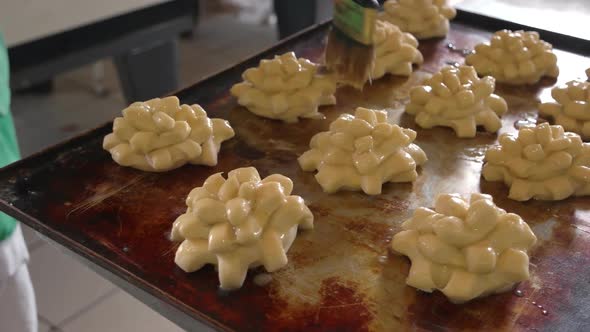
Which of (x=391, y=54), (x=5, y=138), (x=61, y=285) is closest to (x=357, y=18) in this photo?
(x=391, y=54)

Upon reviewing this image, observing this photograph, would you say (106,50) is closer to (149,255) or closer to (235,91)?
(235,91)

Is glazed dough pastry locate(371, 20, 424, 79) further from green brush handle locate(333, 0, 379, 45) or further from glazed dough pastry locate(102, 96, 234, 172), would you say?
glazed dough pastry locate(102, 96, 234, 172)

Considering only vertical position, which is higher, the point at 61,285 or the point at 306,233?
the point at 306,233

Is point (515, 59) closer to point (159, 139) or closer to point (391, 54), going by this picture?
point (391, 54)

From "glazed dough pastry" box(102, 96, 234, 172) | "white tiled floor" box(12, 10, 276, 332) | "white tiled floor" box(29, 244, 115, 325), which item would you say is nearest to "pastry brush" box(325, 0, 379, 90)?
"glazed dough pastry" box(102, 96, 234, 172)

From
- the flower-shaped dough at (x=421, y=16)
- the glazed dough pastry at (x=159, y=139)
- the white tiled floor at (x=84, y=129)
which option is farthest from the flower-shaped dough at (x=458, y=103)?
the white tiled floor at (x=84, y=129)

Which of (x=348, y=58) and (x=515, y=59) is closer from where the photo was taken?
(x=348, y=58)

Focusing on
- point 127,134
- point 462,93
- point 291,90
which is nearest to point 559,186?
point 462,93

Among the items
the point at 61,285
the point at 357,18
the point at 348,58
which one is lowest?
the point at 61,285
